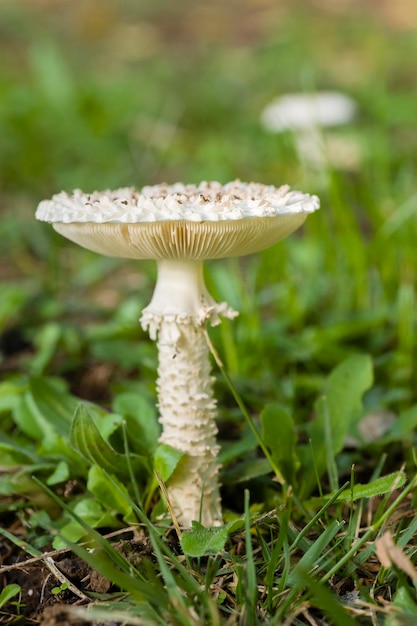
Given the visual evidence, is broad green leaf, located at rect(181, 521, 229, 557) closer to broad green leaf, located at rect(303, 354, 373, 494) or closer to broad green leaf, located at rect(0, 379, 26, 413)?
broad green leaf, located at rect(303, 354, 373, 494)

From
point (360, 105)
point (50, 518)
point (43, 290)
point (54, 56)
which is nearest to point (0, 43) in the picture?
point (54, 56)

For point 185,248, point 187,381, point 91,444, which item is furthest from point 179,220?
point 91,444

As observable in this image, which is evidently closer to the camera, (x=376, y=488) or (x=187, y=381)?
(x=376, y=488)

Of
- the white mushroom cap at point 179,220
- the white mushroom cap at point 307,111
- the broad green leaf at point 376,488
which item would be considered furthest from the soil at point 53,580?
the white mushroom cap at point 307,111

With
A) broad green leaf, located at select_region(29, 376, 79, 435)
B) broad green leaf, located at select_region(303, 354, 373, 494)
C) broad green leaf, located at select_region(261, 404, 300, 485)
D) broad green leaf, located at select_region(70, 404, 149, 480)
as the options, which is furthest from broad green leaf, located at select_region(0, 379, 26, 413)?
broad green leaf, located at select_region(303, 354, 373, 494)

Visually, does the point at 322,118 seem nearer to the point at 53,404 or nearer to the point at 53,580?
the point at 53,404

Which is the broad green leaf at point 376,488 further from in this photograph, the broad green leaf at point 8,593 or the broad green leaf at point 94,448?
the broad green leaf at point 8,593
